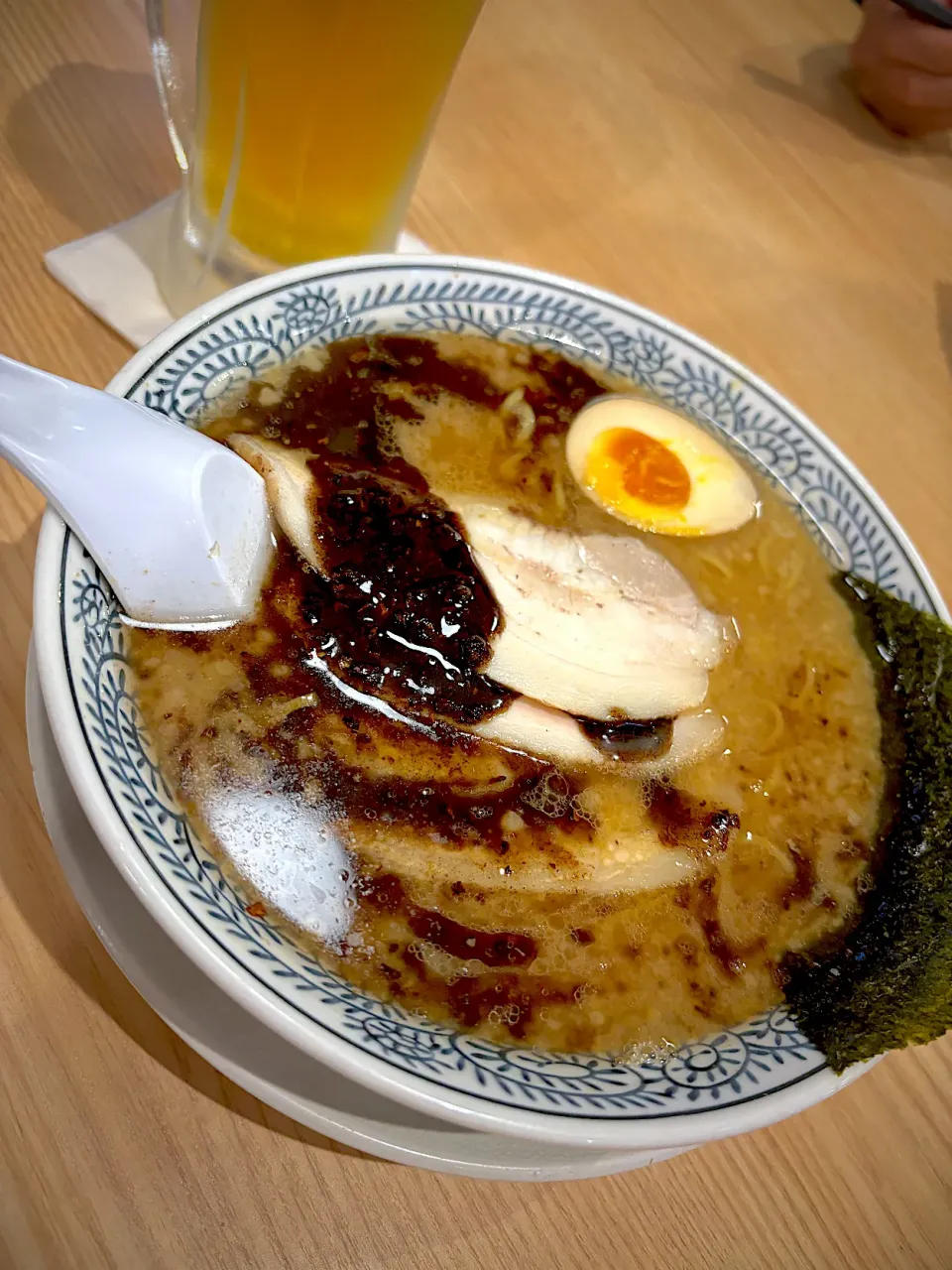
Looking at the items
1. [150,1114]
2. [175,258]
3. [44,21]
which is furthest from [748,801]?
[44,21]

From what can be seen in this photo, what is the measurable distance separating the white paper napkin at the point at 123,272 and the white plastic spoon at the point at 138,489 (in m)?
0.47

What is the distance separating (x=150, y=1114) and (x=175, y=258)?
1.11 m

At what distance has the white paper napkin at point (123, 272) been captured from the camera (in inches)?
52.5

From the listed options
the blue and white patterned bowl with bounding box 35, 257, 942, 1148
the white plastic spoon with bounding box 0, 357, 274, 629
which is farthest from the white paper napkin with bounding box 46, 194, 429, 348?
the white plastic spoon with bounding box 0, 357, 274, 629

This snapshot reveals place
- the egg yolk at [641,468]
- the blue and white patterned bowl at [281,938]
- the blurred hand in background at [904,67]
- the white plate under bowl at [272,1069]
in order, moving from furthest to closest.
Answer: the blurred hand in background at [904,67] → the egg yolk at [641,468] → the white plate under bowl at [272,1069] → the blue and white patterned bowl at [281,938]

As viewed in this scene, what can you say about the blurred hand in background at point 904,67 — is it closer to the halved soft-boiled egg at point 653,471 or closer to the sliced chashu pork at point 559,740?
the halved soft-boiled egg at point 653,471

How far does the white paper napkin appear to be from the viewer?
1.33 metres

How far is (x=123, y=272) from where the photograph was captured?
53.9 inches

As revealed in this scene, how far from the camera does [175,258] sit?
137 centimetres

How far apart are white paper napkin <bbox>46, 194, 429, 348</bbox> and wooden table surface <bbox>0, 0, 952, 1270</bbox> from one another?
0.03 meters

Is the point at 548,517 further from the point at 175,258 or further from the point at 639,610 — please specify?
the point at 175,258

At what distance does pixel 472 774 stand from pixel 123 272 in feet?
2.96

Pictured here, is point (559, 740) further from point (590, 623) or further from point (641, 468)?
point (641, 468)

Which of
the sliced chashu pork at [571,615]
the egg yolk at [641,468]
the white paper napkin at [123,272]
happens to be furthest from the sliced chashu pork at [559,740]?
the white paper napkin at [123,272]
